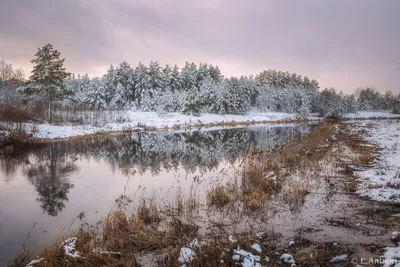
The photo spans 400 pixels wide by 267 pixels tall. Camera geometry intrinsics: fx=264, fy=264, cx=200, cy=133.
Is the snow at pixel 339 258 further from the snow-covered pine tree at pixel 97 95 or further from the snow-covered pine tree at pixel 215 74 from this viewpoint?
the snow-covered pine tree at pixel 215 74

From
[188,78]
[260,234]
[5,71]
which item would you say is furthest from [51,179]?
[5,71]

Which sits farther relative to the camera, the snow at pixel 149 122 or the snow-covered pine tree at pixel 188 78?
the snow-covered pine tree at pixel 188 78

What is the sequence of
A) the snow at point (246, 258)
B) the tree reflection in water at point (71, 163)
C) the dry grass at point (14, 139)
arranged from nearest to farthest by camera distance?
the snow at point (246, 258) → the tree reflection in water at point (71, 163) → the dry grass at point (14, 139)

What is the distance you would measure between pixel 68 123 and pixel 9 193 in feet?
96.7

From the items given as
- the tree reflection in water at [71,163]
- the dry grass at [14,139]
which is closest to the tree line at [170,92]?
the dry grass at [14,139]

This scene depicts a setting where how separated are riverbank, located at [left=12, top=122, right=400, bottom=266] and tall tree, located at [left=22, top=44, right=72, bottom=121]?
35.0m

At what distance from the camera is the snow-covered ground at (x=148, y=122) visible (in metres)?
31.8

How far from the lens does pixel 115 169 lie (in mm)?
16359

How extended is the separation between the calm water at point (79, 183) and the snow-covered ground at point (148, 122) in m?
9.83

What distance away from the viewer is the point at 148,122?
163 ft

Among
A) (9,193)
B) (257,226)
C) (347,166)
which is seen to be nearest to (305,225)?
(257,226)

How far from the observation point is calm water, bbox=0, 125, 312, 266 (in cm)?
798

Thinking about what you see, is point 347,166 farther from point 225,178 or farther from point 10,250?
point 10,250

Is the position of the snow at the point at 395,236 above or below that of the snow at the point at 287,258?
above
